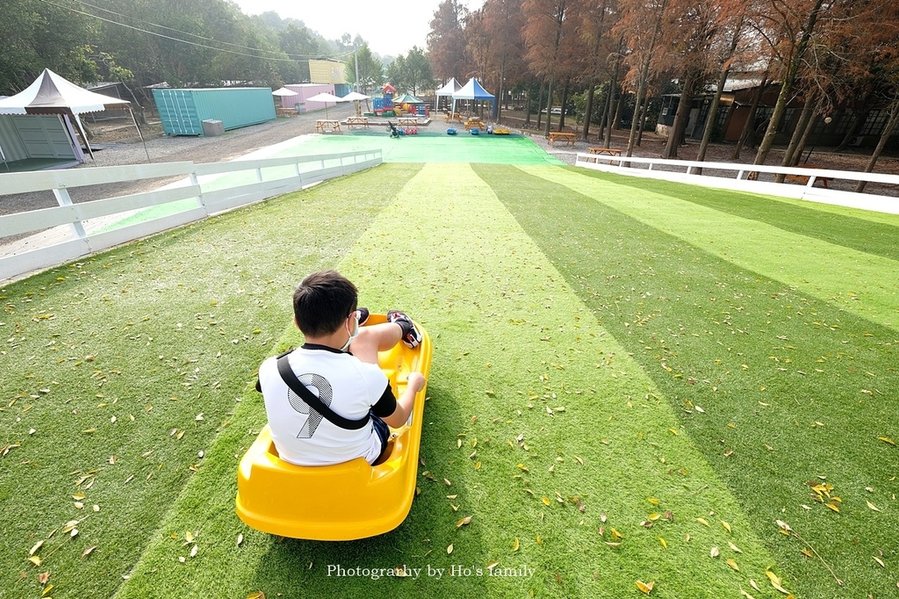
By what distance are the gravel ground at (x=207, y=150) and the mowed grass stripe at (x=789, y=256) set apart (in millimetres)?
14057

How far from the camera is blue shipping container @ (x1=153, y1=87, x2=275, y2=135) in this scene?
28719 mm

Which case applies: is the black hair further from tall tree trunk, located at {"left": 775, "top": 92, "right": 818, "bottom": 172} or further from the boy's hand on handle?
tall tree trunk, located at {"left": 775, "top": 92, "right": 818, "bottom": 172}

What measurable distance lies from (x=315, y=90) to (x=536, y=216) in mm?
61011

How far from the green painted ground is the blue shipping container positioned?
3007cm

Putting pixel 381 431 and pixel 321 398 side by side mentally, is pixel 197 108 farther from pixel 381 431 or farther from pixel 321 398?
pixel 321 398

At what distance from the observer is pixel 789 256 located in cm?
707

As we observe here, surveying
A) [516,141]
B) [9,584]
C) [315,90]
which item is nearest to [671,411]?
[9,584]

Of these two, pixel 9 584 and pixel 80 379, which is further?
pixel 80 379

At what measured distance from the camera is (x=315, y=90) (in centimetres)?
5756

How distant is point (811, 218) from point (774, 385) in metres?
8.95

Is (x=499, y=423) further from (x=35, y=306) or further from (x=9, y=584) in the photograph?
(x=35, y=306)

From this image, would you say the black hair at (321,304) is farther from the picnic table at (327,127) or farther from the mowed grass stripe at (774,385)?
the picnic table at (327,127)

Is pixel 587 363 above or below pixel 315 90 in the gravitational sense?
below

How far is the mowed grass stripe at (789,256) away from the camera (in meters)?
5.50
